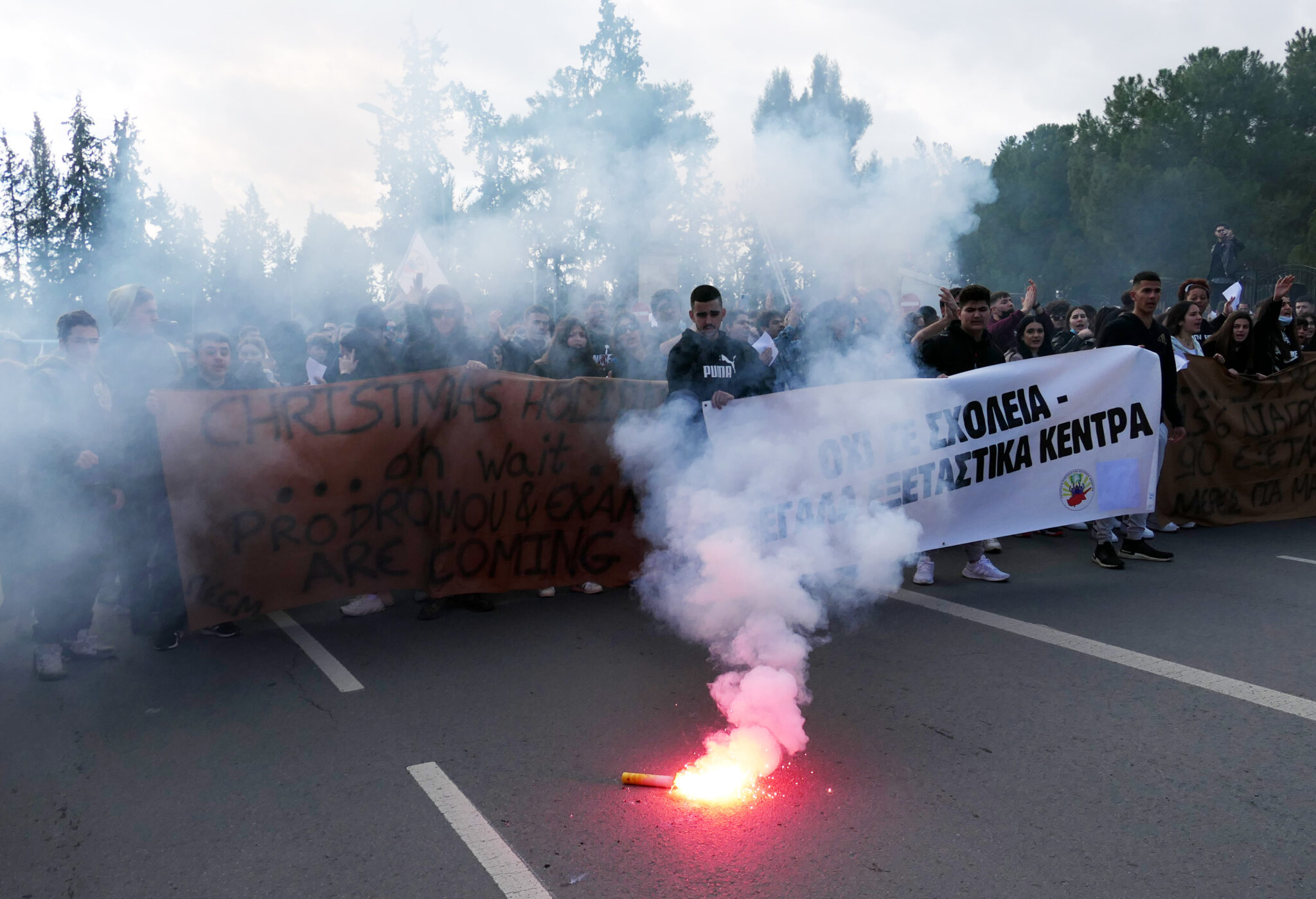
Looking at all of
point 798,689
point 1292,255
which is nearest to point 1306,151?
point 1292,255

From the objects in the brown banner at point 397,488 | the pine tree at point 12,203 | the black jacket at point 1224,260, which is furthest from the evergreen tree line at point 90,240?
the black jacket at point 1224,260

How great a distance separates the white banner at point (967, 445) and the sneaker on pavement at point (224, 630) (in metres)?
2.80

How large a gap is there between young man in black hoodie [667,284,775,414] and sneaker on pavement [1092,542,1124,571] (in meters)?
2.66

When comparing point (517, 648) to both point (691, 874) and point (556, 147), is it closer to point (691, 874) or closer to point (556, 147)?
point (691, 874)

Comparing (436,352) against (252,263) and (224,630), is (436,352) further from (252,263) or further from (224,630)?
(252,263)

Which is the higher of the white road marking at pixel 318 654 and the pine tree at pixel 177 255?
the pine tree at pixel 177 255

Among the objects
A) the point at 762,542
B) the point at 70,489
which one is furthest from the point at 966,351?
the point at 70,489

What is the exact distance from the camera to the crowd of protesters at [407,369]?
4719mm

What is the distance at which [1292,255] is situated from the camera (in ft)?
95.2

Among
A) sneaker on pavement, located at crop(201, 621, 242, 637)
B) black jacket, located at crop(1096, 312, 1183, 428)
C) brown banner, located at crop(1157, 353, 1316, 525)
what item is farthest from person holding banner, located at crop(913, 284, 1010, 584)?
sneaker on pavement, located at crop(201, 621, 242, 637)

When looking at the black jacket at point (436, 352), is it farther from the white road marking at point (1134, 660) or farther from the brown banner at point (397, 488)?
the white road marking at point (1134, 660)

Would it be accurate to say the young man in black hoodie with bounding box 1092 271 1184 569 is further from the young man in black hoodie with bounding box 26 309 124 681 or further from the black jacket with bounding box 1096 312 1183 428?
the young man in black hoodie with bounding box 26 309 124 681

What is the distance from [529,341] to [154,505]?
340cm

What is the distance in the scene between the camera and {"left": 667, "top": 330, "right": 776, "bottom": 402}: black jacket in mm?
5605
